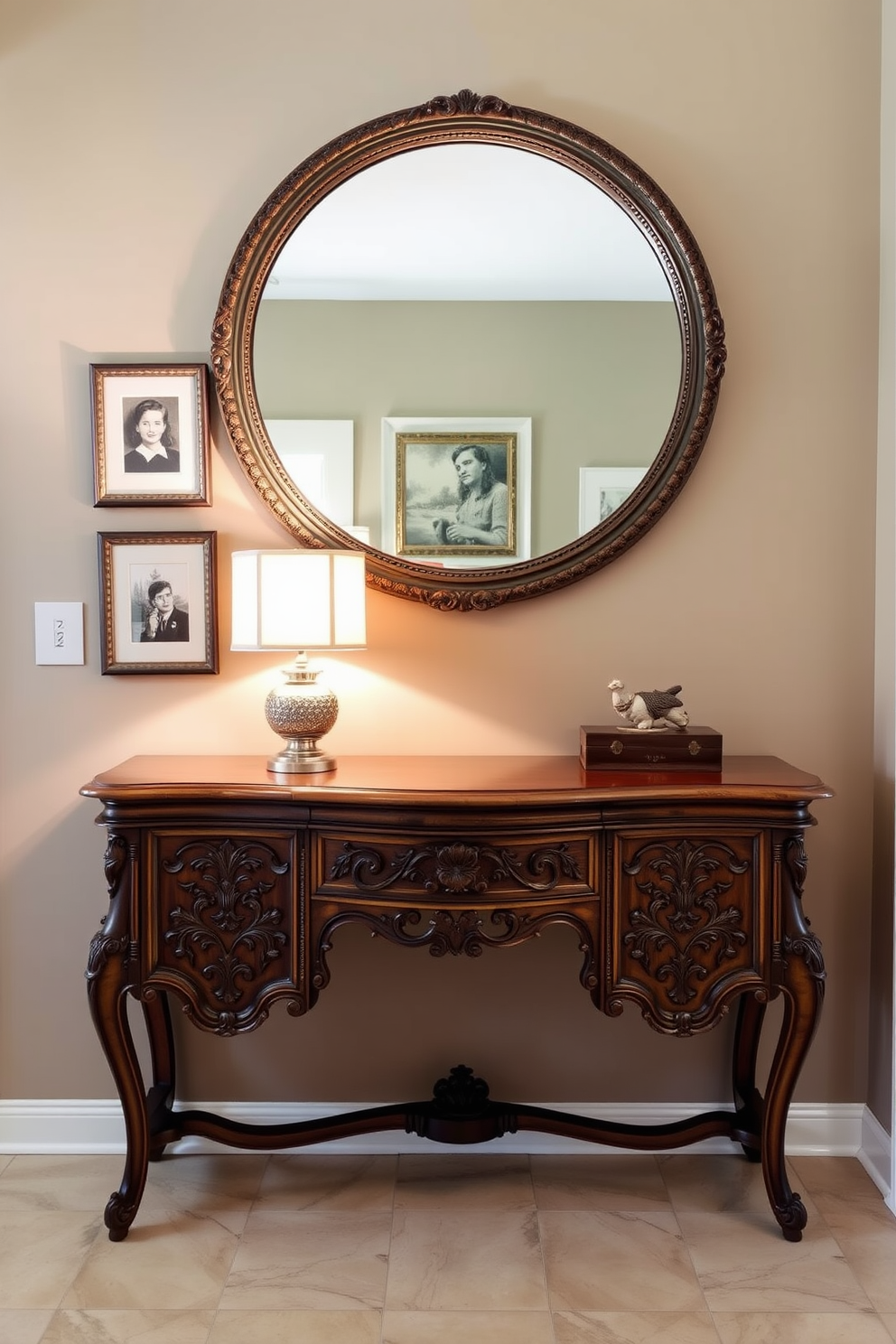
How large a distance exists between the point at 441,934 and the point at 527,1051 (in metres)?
0.61

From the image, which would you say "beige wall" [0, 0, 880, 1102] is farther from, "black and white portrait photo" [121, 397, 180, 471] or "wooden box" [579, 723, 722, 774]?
"wooden box" [579, 723, 722, 774]

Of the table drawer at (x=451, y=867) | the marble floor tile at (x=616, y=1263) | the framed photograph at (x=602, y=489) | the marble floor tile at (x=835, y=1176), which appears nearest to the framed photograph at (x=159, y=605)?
the table drawer at (x=451, y=867)

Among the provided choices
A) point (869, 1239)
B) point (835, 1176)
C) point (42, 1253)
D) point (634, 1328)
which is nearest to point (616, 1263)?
point (634, 1328)

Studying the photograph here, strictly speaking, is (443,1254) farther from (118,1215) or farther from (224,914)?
(224,914)

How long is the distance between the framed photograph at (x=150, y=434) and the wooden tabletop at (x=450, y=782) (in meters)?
0.62

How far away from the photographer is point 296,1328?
1.62 m

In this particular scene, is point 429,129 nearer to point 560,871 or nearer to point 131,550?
point 131,550

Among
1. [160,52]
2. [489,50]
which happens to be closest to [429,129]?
[489,50]

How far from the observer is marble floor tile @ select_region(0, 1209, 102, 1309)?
5.61ft

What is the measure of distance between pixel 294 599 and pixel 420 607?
1.30ft

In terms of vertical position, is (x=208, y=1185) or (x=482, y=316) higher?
(x=482, y=316)

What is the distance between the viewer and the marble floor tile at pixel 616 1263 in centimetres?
168

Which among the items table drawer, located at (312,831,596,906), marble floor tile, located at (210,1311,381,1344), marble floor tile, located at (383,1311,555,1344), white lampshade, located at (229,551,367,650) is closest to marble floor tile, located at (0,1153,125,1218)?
marble floor tile, located at (210,1311,381,1344)

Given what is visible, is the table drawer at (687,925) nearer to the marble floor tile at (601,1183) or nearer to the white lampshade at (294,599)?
the marble floor tile at (601,1183)
